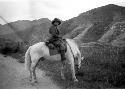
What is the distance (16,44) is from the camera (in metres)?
22.2

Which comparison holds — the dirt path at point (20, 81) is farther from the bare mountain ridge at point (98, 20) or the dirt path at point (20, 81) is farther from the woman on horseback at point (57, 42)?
the bare mountain ridge at point (98, 20)

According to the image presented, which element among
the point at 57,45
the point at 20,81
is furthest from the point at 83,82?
the point at 20,81

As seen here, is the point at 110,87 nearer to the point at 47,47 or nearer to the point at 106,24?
the point at 47,47

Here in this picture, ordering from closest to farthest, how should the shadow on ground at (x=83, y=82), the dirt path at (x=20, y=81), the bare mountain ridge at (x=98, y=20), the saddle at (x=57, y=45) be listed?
the shadow on ground at (x=83, y=82), the dirt path at (x=20, y=81), the saddle at (x=57, y=45), the bare mountain ridge at (x=98, y=20)

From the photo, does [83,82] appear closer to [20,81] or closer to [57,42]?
[57,42]

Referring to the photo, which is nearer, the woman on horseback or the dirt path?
the dirt path

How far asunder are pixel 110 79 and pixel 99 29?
27568 mm

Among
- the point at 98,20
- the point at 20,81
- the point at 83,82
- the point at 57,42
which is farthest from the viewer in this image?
the point at 98,20

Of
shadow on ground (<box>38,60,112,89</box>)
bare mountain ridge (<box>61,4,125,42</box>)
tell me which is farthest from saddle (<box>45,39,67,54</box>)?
bare mountain ridge (<box>61,4,125,42</box>)

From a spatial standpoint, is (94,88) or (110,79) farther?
(110,79)

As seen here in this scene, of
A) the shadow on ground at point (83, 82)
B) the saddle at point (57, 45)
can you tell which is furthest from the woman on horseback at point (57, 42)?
the shadow on ground at point (83, 82)

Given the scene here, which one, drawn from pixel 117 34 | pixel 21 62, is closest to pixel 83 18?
pixel 117 34

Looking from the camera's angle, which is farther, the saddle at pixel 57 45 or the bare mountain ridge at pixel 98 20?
the bare mountain ridge at pixel 98 20

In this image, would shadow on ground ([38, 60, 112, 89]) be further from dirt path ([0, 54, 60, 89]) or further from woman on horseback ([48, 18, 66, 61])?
woman on horseback ([48, 18, 66, 61])
